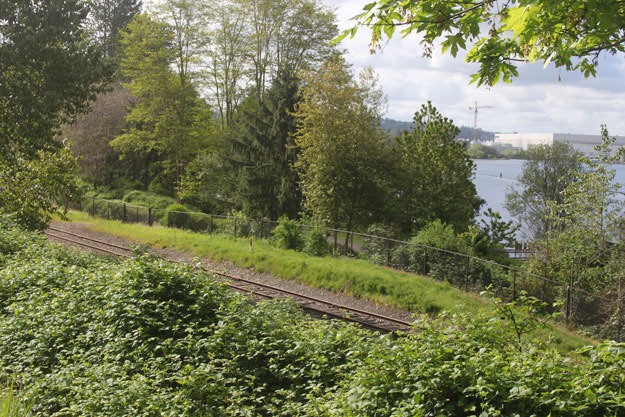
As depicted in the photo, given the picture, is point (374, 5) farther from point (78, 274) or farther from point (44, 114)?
point (44, 114)

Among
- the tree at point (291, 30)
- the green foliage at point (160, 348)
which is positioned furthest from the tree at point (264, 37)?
the green foliage at point (160, 348)

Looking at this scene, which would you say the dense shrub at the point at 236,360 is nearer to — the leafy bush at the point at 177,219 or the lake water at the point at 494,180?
the leafy bush at the point at 177,219

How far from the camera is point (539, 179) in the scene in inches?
1949

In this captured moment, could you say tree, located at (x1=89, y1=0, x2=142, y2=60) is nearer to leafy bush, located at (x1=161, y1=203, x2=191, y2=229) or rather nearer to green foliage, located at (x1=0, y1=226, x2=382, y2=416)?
leafy bush, located at (x1=161, y1=203, x2=191, y2=229)

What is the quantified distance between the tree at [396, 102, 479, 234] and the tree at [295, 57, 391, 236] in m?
1.19

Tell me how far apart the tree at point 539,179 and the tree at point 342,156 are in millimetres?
23152

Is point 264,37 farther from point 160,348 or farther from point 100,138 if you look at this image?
point 160,348

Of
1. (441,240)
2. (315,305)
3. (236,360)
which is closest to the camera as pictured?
(236,360)

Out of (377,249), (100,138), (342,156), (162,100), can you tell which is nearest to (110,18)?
(100,138)

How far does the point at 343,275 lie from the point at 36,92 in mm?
14137

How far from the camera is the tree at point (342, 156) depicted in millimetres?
27047

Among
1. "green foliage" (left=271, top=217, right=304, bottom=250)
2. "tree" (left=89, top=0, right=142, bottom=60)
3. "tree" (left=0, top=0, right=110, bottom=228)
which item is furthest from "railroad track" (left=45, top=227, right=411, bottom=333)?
"tree" (left=89, top=0, right=142, bottom=60)

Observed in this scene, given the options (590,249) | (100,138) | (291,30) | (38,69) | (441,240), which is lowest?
A: (441,240)

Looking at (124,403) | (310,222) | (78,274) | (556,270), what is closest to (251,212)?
(310,222)
